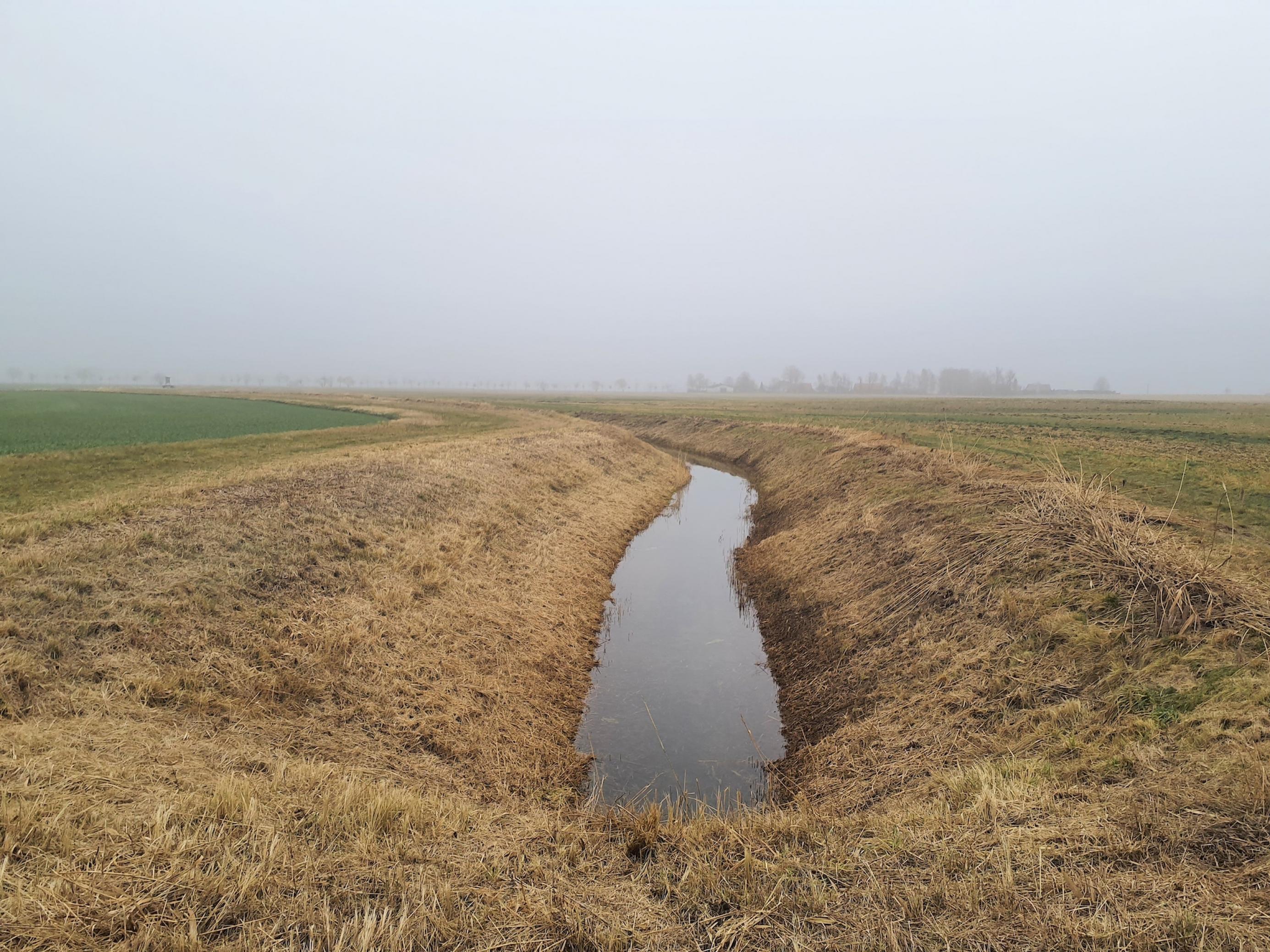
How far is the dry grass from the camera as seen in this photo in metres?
4.38

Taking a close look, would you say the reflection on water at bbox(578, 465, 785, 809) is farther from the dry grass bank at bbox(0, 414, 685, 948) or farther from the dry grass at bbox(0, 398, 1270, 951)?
the dry grass bank at bbox(0, 414, 685, 948)

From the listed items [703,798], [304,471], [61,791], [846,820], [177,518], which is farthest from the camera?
[304,471]

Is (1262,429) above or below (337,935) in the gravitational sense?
above

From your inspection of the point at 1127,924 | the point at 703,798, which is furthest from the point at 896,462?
the point at 1127,924

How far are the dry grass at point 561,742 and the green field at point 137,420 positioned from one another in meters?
20.9

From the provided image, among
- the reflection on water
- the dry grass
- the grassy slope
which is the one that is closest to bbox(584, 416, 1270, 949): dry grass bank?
the dry grass

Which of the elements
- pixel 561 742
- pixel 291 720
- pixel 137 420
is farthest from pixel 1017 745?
pixel 137 420

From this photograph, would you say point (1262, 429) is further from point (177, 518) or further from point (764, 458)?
point (177, 518)

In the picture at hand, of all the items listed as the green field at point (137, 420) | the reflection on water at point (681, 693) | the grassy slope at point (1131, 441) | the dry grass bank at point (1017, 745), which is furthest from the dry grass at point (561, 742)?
the green field at point (137, 420)

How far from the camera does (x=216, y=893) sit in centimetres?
444

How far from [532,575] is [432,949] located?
489 inches

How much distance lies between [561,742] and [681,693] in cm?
306

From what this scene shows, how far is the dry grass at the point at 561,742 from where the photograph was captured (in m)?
4.38

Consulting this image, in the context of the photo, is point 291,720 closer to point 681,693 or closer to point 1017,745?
point 681,693
